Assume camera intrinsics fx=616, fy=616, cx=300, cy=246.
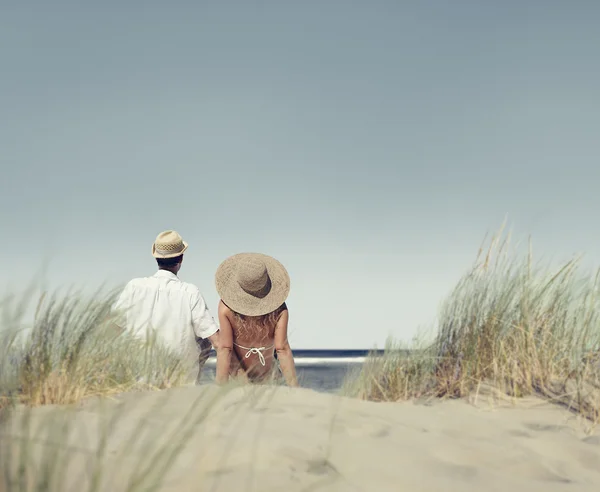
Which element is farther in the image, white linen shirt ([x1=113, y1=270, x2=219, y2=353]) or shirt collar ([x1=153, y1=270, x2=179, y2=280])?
shirt collar ([x1=153, y1=270, x2=179, y2=280])

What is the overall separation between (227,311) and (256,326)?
0.24 m

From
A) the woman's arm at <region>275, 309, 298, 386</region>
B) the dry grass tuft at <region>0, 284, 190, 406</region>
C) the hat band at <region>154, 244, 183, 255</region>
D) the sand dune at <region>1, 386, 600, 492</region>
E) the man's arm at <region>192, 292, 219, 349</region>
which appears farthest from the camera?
the hat band at <region>154, 244, 183, 255</region>

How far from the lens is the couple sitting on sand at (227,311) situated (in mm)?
4566

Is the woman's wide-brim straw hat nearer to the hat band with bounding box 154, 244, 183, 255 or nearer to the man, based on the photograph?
the man

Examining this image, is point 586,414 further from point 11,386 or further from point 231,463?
point 11,386

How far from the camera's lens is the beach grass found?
3.77m

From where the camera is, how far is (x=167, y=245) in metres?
5.00

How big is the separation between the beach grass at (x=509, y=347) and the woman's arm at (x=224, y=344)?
0.92 meters

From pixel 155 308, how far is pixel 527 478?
3091 millimetres

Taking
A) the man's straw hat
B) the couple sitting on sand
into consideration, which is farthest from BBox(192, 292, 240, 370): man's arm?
the man's straw hat

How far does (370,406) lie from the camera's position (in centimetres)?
336

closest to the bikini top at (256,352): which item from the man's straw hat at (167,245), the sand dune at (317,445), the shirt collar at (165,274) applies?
the shirt collar at (165,274)

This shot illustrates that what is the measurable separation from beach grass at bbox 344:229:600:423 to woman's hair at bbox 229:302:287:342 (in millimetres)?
755

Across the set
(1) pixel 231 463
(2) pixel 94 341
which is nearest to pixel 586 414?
(1) pixel 231 463
